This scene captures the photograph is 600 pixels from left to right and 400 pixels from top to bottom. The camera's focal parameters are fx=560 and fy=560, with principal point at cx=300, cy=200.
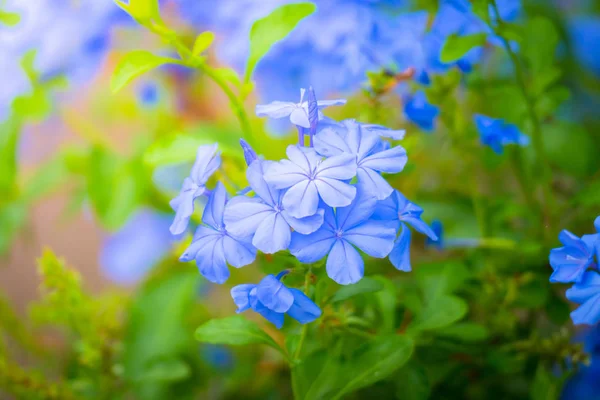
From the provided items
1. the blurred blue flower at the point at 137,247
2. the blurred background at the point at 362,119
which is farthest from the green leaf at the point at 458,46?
the blurred blue flower at the point at 137,247

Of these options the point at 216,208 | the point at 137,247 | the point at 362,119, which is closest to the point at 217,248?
the point at 216,208

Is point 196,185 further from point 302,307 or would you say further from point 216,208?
point 302,307

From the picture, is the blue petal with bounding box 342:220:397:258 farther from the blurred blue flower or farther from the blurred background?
the blurred blue flower

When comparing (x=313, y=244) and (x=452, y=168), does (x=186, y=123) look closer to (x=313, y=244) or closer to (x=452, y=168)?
(x=452, y=168)

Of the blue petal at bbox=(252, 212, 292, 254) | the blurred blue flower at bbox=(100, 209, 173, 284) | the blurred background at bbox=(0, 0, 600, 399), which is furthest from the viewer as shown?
the blurred blue flower at bbox=(100, 209, 173, 284)

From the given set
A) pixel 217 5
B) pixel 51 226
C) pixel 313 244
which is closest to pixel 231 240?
pixel 313 244

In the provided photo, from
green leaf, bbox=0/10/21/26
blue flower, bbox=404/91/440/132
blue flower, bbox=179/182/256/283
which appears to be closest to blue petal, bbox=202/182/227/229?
blue flower, bbox=179/182/256/283
